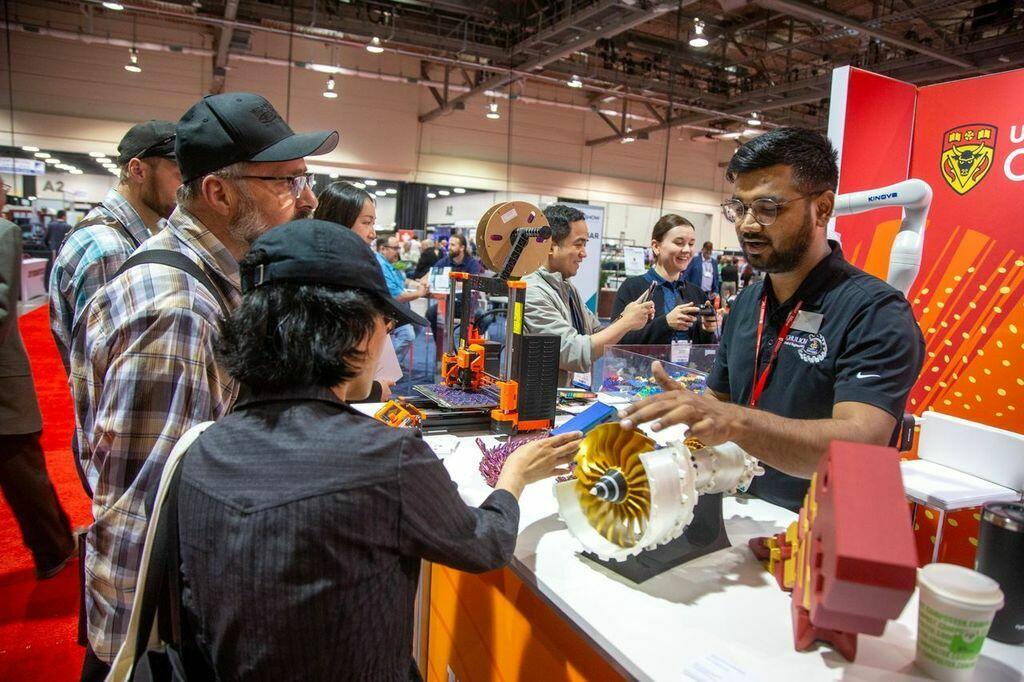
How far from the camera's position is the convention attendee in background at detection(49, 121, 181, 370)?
6.96ft

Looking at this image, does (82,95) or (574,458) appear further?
(82,95)

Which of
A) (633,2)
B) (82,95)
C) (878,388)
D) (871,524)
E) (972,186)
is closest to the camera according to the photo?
(871,524)

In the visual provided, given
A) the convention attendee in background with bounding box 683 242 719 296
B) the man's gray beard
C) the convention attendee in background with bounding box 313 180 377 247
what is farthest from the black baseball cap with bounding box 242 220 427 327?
the convention attendee in background with bounding box 683 242 719 296

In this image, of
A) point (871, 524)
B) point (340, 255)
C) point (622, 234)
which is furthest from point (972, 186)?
point (622, 234)

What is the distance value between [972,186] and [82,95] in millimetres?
12325

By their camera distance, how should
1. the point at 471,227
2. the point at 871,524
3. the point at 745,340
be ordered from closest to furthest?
the point at 871,524, the point at 745,340, the point at 471,227

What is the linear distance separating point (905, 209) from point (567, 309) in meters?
1.53

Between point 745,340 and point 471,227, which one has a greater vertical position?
point 471,227

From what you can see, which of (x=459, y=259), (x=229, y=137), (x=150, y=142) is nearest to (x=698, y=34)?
(x=459, y=259)

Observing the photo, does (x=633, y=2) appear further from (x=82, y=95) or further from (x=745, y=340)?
(x=82, y=95)

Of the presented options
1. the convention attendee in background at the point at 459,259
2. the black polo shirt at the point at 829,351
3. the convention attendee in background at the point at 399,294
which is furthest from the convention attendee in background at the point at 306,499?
the convention attendee in background at the point at 459,259

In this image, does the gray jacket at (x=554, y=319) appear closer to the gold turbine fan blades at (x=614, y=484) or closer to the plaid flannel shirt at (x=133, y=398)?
the gold turbine fan blades at (x=614, y=484)

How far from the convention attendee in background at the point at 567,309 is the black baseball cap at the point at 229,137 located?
4.70 ft

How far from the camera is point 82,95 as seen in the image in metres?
10.5
